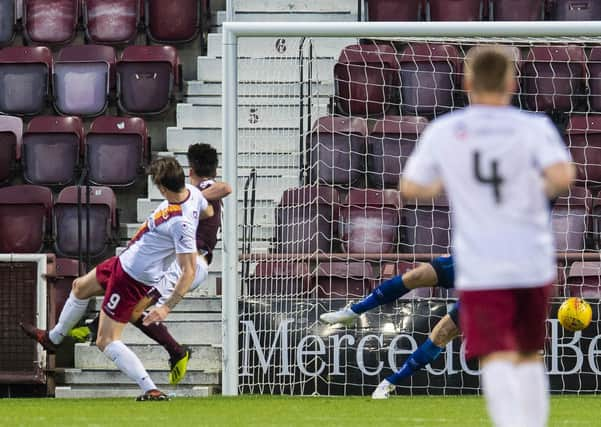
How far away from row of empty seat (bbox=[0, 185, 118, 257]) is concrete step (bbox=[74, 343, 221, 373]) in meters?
1.28

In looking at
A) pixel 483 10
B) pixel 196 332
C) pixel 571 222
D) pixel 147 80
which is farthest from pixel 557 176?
pixel 483 10

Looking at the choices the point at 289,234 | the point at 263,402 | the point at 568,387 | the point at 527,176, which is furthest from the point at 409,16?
the point at 527,176

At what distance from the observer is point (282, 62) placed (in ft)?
44.6

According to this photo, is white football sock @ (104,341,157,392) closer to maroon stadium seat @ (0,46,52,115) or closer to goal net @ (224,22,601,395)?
goal net @ (224,22,601,395)

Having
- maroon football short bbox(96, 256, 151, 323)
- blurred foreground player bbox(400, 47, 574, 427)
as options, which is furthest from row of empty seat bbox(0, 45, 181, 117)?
blurred foreground player bbox(400, 47, 574, 427)

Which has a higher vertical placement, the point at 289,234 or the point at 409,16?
the point at 409,16

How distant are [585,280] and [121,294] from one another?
150 inches

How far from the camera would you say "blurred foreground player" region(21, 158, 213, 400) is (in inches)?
363

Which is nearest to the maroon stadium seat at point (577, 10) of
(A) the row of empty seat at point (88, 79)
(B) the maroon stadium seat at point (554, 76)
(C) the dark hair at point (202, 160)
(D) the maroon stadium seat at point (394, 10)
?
(B) the maroon stadium seat at point (554, 76)

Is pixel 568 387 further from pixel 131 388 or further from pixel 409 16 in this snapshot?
pixel 409 16

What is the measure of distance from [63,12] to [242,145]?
2879mm

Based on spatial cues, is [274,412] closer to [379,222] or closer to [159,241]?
[159,241]

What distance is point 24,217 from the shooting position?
42.1 ft

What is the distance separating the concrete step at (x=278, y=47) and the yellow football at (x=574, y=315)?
4.59m
